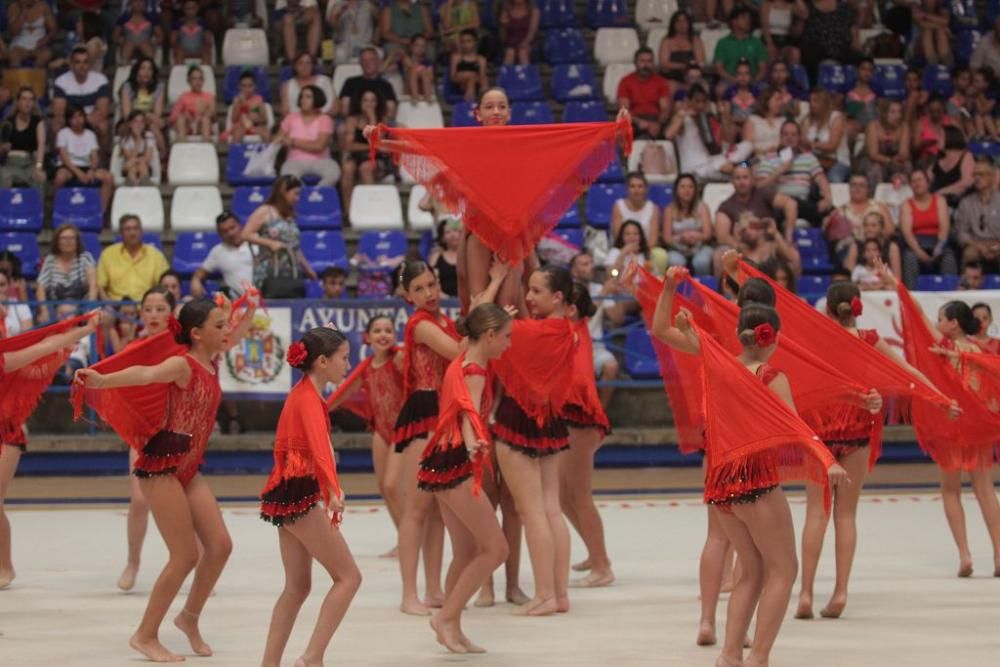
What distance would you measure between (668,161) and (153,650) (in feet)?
30.8

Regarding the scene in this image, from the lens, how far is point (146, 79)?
46.9ft

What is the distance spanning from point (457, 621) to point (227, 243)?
A: 7076 millimetres

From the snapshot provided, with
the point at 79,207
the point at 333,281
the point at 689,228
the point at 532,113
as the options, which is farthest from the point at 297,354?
the point at 532,113

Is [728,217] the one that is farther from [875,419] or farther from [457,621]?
[457,621]

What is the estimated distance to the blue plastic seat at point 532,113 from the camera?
14.5 meters

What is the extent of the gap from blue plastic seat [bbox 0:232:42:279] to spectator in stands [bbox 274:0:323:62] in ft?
11.1

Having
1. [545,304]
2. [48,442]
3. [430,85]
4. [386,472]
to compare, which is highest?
[430,85]

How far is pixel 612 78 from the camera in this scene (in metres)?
15.2

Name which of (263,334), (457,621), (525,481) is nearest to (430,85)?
(263,334)

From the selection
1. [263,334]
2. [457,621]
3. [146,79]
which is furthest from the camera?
[146,79]

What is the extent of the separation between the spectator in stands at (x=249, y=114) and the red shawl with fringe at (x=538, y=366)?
767cm

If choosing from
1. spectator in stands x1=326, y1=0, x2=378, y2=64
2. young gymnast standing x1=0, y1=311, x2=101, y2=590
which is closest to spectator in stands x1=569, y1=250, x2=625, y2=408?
spectator in stands x1=326, y1=0, x2=378, y2=64

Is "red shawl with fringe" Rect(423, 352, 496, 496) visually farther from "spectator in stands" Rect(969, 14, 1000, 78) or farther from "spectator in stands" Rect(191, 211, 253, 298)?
"spectator in stands" Rect(969, 14, 1000, 78)

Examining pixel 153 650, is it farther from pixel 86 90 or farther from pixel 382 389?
pixel 86 90
